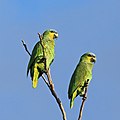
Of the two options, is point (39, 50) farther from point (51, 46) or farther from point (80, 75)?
point (80, 75)

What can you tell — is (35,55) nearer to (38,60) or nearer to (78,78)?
(38,60)

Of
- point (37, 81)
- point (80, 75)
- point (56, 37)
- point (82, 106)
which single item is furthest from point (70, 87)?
point (82, 106)

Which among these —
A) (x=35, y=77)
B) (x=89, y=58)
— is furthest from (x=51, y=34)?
(x=35, y=77)

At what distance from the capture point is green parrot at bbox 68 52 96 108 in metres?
5.73

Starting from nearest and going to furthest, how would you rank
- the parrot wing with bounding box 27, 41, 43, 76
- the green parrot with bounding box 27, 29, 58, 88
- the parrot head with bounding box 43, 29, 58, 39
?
the green parrot with bounding box 27, 29, 58, 88, the parrot wing with bounding box 27, 41, 43, 76, the parrot head with bounding box 43, 29, 58, 39

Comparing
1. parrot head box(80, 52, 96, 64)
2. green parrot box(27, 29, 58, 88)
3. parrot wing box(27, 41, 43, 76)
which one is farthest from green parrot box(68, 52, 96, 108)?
parrot wing box(27, 41, 43, 76)

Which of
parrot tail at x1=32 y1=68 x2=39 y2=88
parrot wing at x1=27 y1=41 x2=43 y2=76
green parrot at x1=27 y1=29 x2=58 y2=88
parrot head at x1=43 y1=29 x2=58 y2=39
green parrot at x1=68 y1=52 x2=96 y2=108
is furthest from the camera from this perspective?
parrot head at x1=43 y1=29 x2=58 y2=39

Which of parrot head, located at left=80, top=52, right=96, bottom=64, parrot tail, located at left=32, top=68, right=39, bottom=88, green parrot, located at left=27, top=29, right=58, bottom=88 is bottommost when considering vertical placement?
parrot tail, located at left=32, top=68, right=39, bottom=88

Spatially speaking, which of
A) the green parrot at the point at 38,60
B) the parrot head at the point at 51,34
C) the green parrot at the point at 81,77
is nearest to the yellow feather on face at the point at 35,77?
the green parrot at the point at 38,60

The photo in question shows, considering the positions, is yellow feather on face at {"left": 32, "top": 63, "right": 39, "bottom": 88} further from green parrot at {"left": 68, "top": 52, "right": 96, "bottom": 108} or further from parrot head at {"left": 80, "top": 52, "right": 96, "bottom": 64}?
parrot head at {"left": 80, "top": 52, "right": 96, "bottom": 64}

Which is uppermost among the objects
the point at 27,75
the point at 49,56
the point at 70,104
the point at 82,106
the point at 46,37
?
the point at 46,37

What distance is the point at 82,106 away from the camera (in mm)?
3578

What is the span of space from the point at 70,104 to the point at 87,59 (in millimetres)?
1633

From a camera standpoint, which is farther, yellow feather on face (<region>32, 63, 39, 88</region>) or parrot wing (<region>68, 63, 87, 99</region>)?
parrot wing (<region>68, 63, 87, 99</region>)
